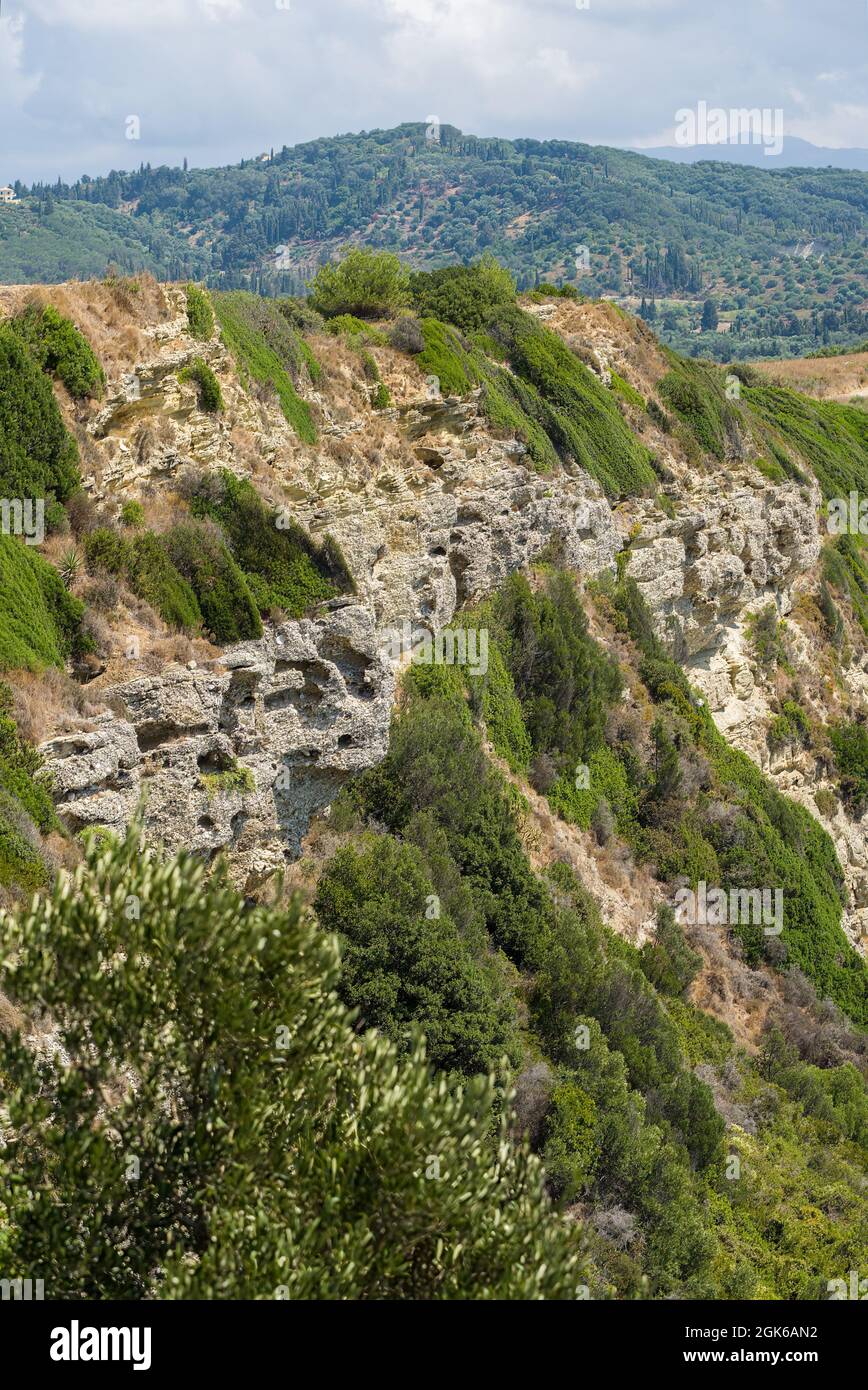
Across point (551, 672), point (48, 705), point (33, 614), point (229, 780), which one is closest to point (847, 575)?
point (551, 672)

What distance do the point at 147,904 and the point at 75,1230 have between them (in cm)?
247

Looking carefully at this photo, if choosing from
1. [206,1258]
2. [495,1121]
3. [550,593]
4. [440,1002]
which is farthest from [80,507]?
[550,593]

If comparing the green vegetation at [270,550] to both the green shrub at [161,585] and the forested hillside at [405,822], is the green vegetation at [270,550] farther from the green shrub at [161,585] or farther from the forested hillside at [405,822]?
the green shrub at [161,585]

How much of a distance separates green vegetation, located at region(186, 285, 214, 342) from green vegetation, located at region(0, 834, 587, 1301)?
15707mm

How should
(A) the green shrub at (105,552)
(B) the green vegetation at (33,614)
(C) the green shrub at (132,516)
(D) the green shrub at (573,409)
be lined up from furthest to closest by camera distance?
1. (D) the green shrub at (573,409)
2. (C) the green shrub at (132,516)
3. (A) the green shrub at (105,552)
4. (B) the green vegetation at (33,614)

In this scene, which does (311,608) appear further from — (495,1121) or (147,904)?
(147,904)

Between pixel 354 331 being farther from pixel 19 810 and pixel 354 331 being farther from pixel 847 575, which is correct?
pixel 847 575

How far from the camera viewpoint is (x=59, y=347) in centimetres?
1931

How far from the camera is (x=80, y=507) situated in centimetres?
1778

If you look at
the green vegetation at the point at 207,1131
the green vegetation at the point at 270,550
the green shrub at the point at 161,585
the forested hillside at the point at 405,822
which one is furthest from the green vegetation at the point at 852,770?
the green vegetation at the point at 207,1131

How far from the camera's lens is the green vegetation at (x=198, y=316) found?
75.1ft

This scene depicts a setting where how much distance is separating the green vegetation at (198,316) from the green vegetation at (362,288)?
37.5ft

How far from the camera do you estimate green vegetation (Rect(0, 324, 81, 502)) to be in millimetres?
16719

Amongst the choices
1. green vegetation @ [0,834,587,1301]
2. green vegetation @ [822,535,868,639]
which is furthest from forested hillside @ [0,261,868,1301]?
green vegetation @ [822,535,868,639]
